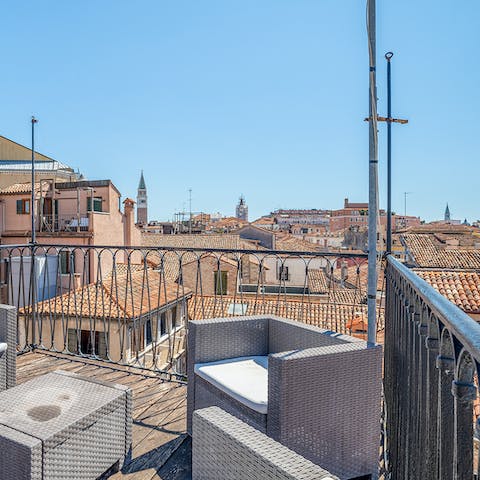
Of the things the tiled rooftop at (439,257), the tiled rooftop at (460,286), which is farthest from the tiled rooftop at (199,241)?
the tiled rooftop at (460,286)

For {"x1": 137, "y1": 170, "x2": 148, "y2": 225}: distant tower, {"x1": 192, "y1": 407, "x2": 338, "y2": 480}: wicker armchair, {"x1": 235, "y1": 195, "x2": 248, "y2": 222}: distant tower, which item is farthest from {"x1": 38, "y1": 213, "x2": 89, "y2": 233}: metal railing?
{"x1": 235, "y1": 195, "x2": 248, "y2": 222}: distant tower

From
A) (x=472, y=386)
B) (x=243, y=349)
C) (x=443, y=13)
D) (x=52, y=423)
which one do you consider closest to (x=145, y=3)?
(x=443, y=13)

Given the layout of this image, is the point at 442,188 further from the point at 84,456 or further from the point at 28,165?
the point at 84,456

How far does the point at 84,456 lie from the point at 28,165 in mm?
31121

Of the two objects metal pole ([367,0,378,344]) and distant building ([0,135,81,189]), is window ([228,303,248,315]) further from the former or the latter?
distant building ([0,135,81,189])

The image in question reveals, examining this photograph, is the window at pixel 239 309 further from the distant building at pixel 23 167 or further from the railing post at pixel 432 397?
the distant building at pixel 23 167

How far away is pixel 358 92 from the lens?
2.32 metres

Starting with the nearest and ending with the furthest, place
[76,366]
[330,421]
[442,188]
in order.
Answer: [330,421] → [76,366] → [442,188]

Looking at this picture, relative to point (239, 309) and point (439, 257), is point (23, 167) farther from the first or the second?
point (439, 257)

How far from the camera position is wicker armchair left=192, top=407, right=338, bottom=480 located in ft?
3.32

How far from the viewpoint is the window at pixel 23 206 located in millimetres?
20156

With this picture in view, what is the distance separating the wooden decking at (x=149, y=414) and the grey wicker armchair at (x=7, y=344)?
597 mm

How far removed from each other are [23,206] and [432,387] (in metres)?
22.2

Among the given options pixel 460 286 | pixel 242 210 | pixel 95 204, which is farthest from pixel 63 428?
Answer: pixel 242 210
